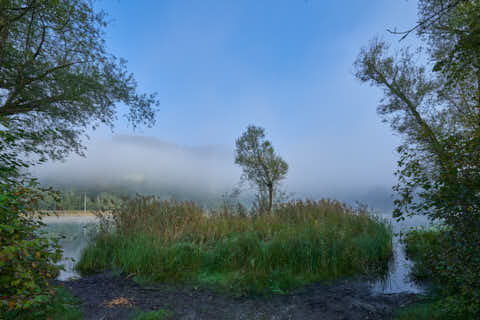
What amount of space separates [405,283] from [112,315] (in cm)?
555

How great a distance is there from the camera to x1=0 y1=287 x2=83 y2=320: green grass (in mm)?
3041

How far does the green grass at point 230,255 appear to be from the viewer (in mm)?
5531

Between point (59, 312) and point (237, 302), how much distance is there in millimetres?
2676

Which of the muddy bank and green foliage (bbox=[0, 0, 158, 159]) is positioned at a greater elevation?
green foliage (bbox=[0, 0, 158, 159])

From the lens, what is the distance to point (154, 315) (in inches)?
146

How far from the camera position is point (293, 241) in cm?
637

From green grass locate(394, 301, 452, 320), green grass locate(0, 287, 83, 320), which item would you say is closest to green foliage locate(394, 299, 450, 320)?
green grass locate(394, 301, 452, 320)

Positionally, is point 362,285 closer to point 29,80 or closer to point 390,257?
point 390,257

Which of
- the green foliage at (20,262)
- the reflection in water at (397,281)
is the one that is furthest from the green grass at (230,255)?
the green foliage at (20,262)

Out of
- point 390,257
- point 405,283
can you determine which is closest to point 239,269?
point 405,283

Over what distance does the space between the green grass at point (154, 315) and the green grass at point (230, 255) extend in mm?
1494

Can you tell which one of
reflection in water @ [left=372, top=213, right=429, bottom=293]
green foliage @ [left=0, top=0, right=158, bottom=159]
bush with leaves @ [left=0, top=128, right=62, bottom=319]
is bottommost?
reflection in water @ [left=372, top=213, right=429, bottom=293]

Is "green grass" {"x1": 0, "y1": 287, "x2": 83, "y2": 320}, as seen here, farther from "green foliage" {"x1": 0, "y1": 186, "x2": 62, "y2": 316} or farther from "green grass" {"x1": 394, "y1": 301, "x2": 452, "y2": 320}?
"green grass" {"x1": 394, "y1": 301, "x2": 452, "y2": 320}

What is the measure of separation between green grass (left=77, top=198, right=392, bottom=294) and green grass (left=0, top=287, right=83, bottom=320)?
5.40ft
